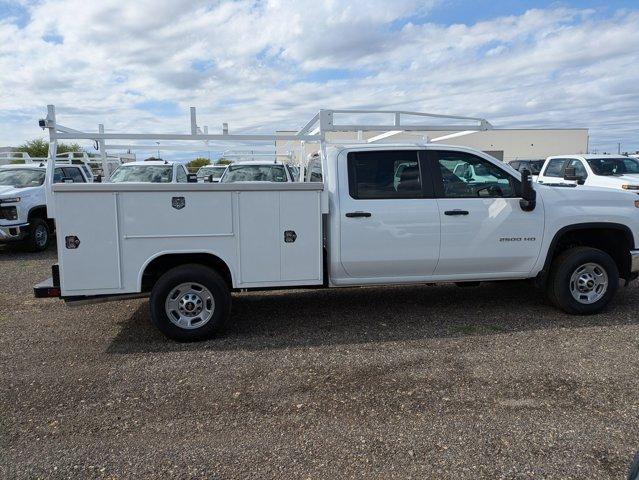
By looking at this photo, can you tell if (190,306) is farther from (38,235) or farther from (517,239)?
(38,235)

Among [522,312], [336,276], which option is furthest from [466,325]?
[336,276]

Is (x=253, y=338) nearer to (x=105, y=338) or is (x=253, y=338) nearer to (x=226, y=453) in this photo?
(x=105, y=338)

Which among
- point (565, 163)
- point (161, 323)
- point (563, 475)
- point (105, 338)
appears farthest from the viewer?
point (565, 163)

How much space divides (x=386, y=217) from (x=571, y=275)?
86.2 inches

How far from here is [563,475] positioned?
3.04 metres

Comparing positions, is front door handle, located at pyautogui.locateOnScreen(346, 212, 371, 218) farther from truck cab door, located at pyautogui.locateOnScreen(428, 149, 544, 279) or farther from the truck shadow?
the truck shadow

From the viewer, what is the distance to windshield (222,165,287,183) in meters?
11.7

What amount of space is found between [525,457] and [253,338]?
2.90 m

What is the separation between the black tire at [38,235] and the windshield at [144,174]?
1.72 m

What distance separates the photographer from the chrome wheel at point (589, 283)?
5.88 metres

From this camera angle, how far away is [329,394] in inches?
162

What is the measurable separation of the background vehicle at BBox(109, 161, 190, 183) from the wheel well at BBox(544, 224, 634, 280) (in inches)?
292

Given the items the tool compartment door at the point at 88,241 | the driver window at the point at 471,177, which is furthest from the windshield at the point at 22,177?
the driver window at the point at 471,177

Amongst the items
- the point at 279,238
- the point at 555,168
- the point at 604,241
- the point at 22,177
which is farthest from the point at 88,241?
the point at 555,168
